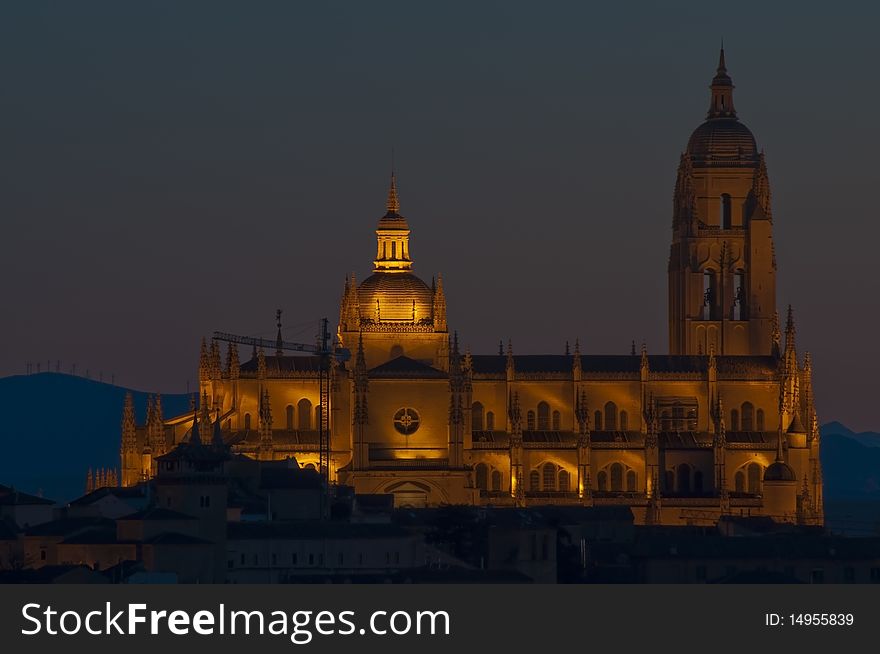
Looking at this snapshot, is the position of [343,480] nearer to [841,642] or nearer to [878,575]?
[878,575]

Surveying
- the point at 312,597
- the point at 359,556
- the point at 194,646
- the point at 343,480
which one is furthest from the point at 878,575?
the point at 194,646

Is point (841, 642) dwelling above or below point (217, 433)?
below

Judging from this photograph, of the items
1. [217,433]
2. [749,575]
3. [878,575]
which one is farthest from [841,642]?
[217,433]

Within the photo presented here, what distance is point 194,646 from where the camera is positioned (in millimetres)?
112750

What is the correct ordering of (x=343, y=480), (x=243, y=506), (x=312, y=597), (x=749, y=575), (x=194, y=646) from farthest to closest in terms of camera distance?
1. (x=343, y=480)
2. (x=243, y=506)
3. (x=749, y=575)
4. (x=312, y=597)
5. (x=194, y=646)

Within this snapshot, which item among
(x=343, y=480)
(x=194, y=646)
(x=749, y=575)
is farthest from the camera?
(x=343, y=480)

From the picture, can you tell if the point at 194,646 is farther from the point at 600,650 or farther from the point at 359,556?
the point at 359,556

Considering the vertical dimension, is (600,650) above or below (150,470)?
below

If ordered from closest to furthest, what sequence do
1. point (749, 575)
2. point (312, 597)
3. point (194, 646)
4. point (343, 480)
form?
point (194, 646) < point (312, 597) < point (749, 575) < point (343, 480)

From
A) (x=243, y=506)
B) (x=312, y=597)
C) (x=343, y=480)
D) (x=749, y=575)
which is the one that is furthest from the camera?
(x=343, y=480)

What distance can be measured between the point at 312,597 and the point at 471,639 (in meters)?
11.8

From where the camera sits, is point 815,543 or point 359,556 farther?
point 815,543

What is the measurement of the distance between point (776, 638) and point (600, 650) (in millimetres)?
5660

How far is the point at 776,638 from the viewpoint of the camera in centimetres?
11762
